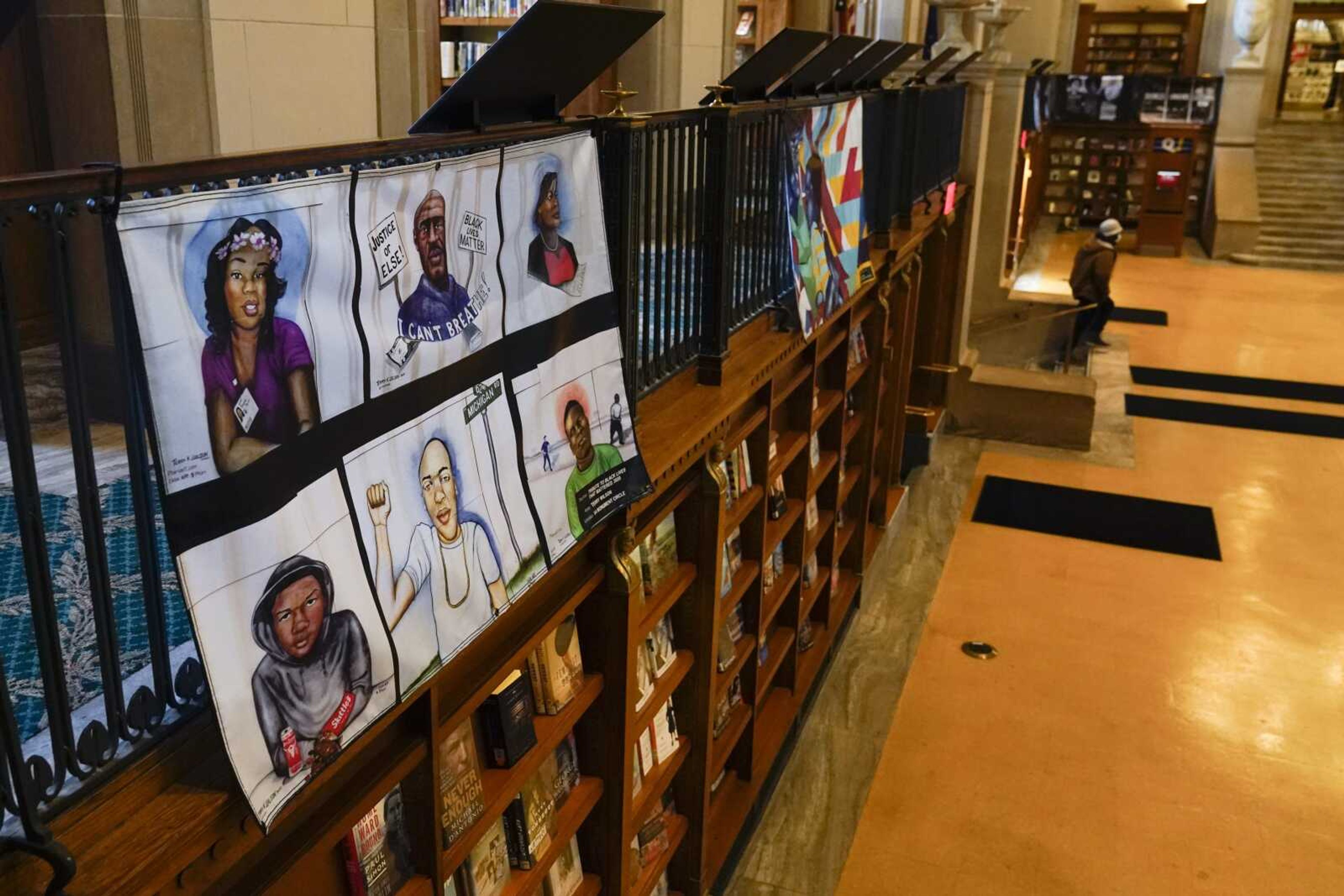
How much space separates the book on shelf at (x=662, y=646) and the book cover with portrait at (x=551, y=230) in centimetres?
120

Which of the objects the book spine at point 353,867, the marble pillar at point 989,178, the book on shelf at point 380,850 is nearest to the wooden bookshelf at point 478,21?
the marble pillar at point 989,178

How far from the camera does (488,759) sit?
7.77 feet

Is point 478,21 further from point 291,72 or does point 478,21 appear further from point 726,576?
point 726,576

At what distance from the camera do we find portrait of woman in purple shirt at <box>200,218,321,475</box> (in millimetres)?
1272

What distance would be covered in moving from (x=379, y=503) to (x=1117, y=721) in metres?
4.37

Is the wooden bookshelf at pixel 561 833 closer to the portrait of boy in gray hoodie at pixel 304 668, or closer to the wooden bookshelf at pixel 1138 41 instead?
the portrait of boy in gray hoodie at pixel 304 668

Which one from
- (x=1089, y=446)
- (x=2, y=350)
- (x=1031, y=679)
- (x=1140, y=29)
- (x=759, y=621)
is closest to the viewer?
(x=2, y=350)

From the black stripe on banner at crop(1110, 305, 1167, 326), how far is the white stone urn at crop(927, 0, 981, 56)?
5.24 metres

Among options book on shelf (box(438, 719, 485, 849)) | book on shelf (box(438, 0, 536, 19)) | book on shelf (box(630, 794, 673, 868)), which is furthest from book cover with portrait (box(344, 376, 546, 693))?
book on shelf (box(438, 0, 536, 19))

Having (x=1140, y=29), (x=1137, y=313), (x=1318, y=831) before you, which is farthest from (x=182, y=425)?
(x=1140, y=29)

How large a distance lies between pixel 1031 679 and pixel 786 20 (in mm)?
5818

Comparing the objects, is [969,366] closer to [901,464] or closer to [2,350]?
[901,464]

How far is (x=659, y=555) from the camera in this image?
3.21 metres

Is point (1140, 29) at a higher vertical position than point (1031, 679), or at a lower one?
higher
